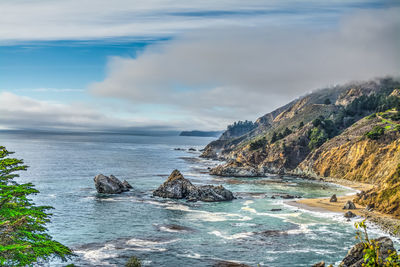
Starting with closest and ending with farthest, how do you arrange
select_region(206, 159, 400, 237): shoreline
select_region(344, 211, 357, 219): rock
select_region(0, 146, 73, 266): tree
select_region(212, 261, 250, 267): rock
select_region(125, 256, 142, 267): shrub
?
select_region(0, 146, 73, 266): tree
select_region(125, 256, 142, 267): shrub
select_region(212, 261, 250, 267): rock
select_region(206, 159, 400, 237): shoreline
select_region(344, 211, 357, 219): rock

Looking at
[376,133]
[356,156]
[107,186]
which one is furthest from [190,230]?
[376,133]

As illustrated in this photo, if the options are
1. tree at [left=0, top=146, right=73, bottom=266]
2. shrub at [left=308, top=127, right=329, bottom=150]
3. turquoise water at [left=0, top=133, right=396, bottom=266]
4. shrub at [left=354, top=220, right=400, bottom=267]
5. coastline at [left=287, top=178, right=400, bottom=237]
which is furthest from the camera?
shrub at [left=308, top=127, right=329, bottom=150]

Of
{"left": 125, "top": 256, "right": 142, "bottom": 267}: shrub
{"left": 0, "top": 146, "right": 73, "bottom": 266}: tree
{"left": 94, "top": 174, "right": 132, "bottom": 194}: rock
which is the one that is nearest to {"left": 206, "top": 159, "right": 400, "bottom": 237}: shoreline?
{"left": 125, "top": 256, "right": 142, "bottom": 267}: shrub

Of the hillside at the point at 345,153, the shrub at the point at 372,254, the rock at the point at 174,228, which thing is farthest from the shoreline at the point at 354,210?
the shrub at the point at 372,254

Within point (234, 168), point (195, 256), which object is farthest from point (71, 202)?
point (234, 168)

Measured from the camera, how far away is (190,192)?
90562 millimetres

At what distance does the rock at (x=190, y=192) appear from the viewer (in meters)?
88.1

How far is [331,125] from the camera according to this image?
18112cm

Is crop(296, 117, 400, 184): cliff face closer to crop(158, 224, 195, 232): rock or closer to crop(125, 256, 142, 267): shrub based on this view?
→ crop(158, 224, 195, 232): rock

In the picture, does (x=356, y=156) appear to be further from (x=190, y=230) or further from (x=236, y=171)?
(x=190, y=230)

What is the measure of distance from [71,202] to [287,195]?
58581mm

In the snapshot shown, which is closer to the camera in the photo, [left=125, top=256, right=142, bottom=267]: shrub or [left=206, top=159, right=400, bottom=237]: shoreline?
[left=125, top=256, right=142, bottom=267]: shrub

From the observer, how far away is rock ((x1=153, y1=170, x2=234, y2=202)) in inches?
3467

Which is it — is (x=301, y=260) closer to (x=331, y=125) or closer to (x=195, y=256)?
(x=195, y=256)
